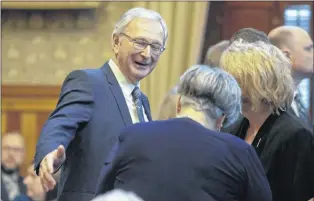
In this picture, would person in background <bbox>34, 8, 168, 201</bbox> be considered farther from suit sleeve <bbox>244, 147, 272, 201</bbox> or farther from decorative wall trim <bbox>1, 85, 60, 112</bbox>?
decorative wall trim <bbox>1, 85, 60, 112</bbox>

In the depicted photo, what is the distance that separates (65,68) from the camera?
19.3 ft

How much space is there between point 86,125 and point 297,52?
5.32 ft

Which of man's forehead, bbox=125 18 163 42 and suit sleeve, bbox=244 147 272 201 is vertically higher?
man's forehead, bbox=125 18 163 42

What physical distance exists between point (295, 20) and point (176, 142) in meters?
3.86

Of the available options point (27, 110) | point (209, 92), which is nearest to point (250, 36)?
point (209, 92)

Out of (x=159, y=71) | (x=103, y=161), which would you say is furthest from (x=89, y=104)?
(x=159, y=71)

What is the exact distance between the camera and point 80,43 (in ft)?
19.2

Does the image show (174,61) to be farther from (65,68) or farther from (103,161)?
(103,161)

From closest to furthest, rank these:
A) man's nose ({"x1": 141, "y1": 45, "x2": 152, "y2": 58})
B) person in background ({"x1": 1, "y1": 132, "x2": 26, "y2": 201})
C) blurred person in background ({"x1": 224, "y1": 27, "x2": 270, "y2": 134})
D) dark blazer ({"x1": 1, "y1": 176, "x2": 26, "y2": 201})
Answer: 1. man's nose ({"x1": 141, "y1": 45, "x2": 152, "y2": 58})
2. blurred person in background ({"x1": 224, "y1": 27, "x2": 270, "y2": 134})
3. dark blazer ({"x1": 1, "y1": 176, "x2": 26, "y2": 201})
4. person in background ({"x1": 1, "y1": 132, "x2": 26, "y2": 201})

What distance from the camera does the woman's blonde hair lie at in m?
2.39

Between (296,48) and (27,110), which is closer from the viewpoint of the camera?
(296,48)

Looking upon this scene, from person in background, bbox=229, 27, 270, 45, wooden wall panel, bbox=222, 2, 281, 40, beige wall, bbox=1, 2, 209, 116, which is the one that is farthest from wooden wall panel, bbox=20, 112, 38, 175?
person in background, bbox=229, 27, 270, 45

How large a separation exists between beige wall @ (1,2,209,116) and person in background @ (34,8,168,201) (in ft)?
10.0

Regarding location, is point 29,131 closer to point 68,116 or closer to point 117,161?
point 68,116
